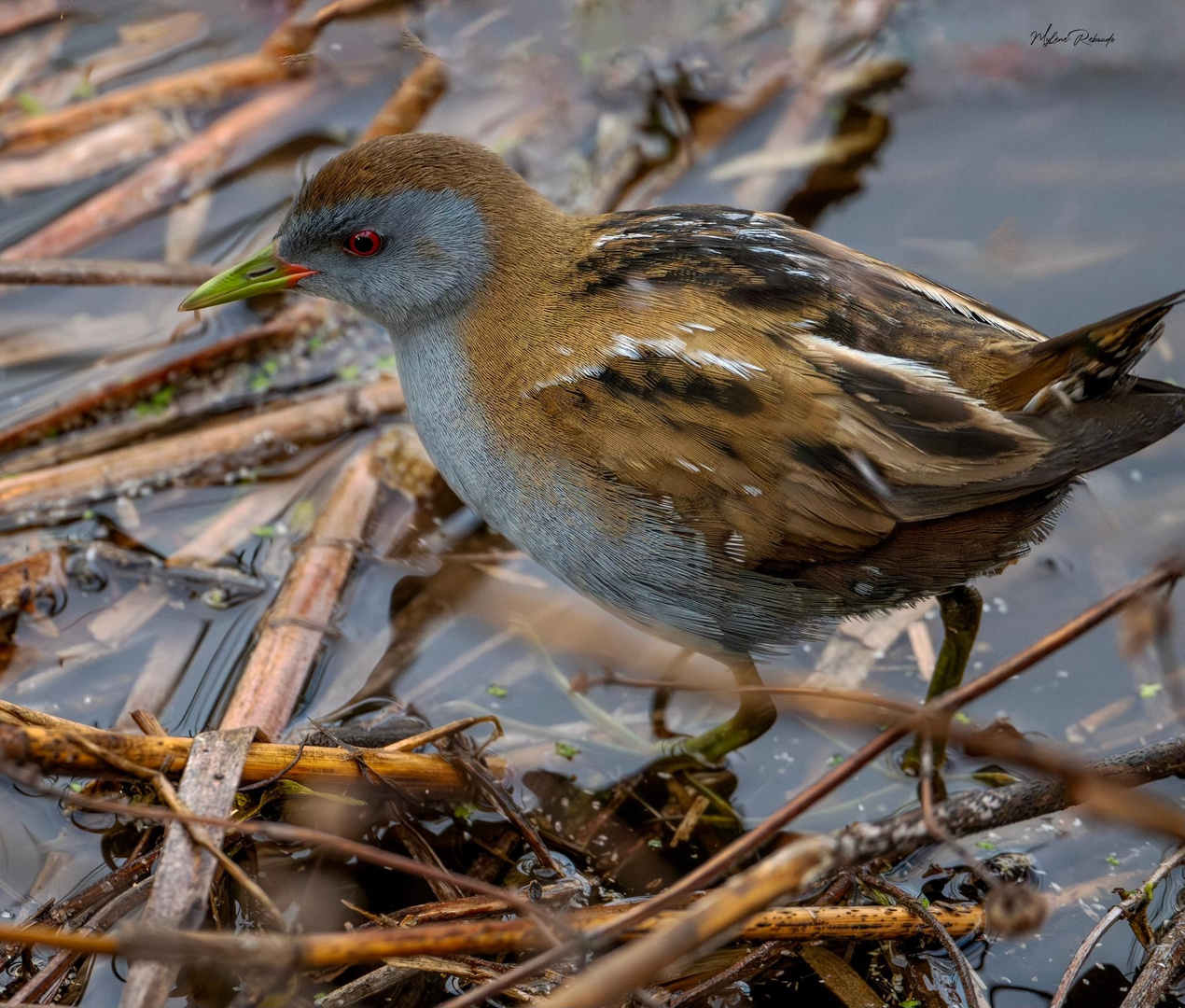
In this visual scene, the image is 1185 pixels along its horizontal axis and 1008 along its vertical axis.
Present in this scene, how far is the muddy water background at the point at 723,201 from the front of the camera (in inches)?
133

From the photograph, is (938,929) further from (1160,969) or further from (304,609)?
(304,609)

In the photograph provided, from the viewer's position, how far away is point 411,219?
3.21 metres

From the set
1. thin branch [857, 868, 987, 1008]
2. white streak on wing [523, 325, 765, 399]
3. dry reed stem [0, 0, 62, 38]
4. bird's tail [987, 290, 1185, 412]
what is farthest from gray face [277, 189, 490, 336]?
dry reed stem [0, 0, 62, 38]

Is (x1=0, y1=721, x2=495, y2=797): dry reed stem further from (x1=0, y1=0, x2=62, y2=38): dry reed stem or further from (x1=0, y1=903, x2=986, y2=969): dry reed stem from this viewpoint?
(x1=0, y1=0, x2=62, y2=38): dry reed stem

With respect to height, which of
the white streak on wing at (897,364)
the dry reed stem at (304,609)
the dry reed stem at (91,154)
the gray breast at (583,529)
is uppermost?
the white streak on wing at (897,364)

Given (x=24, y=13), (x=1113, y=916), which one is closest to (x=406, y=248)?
(x=1113, y=916)

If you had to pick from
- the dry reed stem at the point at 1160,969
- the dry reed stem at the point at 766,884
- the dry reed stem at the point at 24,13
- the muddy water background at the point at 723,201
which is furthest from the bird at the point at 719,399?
the dry reed stem at the point at 24,13

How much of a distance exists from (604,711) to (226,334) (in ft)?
6.56

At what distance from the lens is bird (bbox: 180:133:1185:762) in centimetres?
268

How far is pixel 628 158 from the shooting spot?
500 centimetres

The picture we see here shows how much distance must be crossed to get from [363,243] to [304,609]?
1042mm

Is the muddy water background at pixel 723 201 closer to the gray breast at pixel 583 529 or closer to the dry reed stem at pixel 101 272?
the dry reed stem at pixel 101 272

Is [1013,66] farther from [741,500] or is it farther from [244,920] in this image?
[244,920]

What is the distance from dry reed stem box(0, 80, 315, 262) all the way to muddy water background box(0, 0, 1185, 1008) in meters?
0.06
